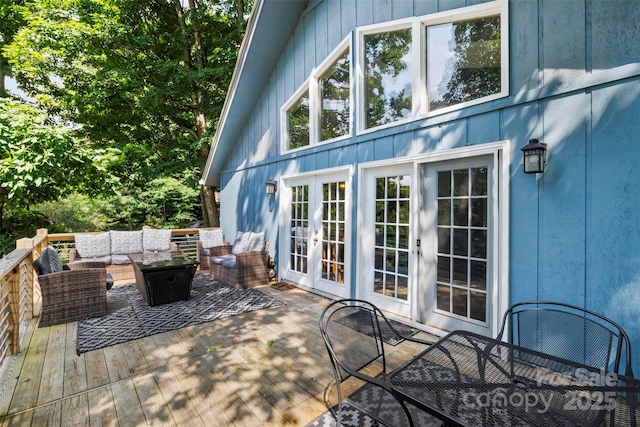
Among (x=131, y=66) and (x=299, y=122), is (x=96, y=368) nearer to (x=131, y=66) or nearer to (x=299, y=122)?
(x=299, y=122)

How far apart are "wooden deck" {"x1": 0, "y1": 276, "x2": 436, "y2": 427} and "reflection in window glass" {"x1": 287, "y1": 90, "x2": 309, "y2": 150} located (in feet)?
10.7

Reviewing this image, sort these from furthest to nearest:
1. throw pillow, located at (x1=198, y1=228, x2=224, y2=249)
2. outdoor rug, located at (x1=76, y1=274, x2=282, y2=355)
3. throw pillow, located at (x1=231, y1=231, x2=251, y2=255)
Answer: throw pillow, located at (x1=198, y1=228, x2=224, y2=249)
throw pillow, located at (x1=231, y1=231, x2=251, y2=255)
outdoor rug, located at (x1=76, y1=274, x2=282, y2=355)

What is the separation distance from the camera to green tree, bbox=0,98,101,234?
6582 mm

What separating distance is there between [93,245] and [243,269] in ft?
10.4

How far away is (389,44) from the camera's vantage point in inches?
158

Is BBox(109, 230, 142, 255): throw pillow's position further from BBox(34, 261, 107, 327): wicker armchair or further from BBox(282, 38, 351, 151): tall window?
BBox(282, 38, 351, 151): tall window

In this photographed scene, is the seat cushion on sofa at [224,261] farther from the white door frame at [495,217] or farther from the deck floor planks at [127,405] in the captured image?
the white door frame at [495,217]

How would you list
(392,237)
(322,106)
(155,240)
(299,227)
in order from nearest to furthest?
(392,237)
(322,106)
(299,227)
(155,240)

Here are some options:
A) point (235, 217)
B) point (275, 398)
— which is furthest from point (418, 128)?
point (235, 217)

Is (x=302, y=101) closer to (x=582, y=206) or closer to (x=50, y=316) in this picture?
(x=582, y=206)

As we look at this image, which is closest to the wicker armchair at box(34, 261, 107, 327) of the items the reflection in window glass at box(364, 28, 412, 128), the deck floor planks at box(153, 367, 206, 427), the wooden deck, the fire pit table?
the wooden deck

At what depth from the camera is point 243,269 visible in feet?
17.5

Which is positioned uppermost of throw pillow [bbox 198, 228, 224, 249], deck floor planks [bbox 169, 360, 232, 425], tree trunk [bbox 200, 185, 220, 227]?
tree trunk [bbox 200, 185, 220, 227]

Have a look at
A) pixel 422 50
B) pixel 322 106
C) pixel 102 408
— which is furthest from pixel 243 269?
pixel 422 50
